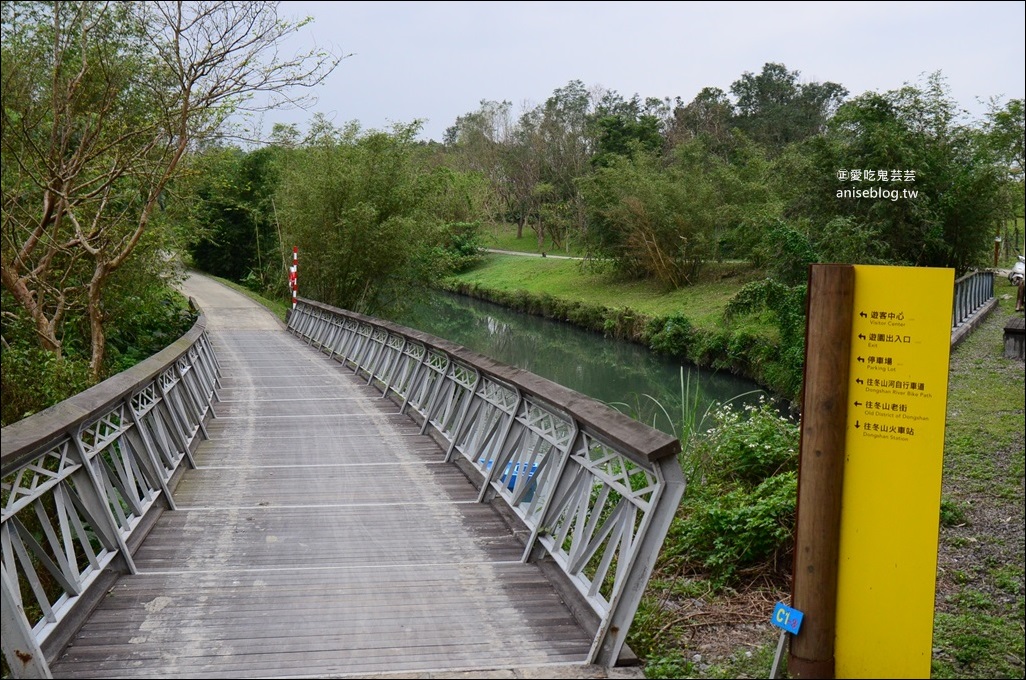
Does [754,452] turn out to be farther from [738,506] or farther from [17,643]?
[17,643]

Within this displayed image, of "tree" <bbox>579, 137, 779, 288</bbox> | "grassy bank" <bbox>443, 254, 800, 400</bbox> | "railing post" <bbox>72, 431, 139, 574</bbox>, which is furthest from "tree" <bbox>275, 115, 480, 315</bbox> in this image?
"railing post" <bbox>72, 431, 139, 574</bbox>

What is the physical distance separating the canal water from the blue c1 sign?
10.9 m

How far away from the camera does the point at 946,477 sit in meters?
7.12

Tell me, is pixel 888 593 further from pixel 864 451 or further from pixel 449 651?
pixel 449 651

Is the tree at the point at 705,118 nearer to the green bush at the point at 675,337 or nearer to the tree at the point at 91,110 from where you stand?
the green bush at the point at 675,337

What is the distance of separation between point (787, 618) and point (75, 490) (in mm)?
3976

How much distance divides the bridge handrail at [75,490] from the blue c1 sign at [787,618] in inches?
108

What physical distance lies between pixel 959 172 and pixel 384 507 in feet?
69.5

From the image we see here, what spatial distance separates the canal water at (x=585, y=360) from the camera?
2078 centimetres

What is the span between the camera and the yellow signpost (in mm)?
3162

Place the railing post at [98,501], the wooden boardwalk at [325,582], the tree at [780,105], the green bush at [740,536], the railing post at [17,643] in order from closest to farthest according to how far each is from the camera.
Answer: 1. the railing post at [17,643]
2. the wooden boardwalk at [325,582]
3. the railing post at [98,501]
4. the green bush at [740,536]
5. the tree at [780,105]

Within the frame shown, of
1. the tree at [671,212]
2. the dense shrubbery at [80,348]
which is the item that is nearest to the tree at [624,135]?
the tree at [671,212]

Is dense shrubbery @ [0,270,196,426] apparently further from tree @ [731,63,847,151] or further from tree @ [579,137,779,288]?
tree @ [731,63,847,151]

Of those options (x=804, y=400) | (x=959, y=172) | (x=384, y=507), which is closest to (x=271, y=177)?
(x=959, y=172)
